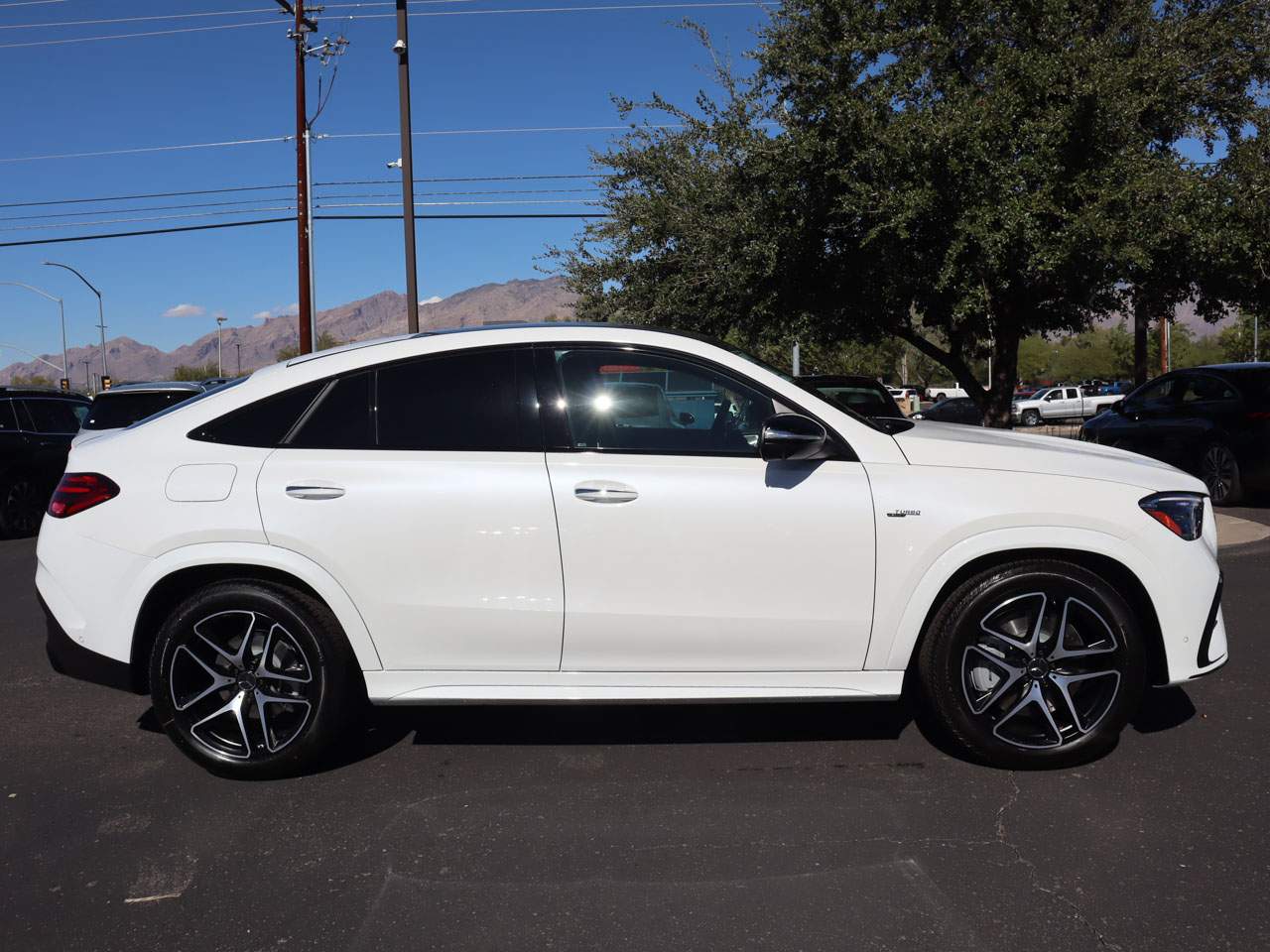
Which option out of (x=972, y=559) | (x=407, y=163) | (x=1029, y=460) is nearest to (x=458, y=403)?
(x=972, y=559)

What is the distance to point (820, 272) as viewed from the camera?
12.6 m

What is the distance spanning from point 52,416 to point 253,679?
32.4ft

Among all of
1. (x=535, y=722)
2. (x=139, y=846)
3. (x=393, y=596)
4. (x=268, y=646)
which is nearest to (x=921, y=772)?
(x=535, y=722)

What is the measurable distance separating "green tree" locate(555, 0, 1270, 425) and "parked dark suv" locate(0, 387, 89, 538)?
8.26m

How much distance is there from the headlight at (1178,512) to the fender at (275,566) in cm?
301

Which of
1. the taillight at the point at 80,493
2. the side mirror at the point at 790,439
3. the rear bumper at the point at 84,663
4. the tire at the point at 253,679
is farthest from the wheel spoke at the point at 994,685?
the taillight at the point at 80,493

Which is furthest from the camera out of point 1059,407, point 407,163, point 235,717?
point 1059,407

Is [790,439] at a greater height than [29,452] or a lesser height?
greater

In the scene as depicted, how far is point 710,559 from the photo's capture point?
3717mm

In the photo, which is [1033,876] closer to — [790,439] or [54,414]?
[790,439]

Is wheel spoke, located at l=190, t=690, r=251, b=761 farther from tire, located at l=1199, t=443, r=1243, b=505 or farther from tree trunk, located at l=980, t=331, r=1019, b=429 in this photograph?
tree trunk, located at l=980, t=331, r=1019, b=429

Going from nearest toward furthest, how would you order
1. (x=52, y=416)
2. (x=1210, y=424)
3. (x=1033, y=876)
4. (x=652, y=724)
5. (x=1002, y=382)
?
(x=1033, y=876), (x=652, y=724), (x=1210, y=424), (x=52, y=416), (x=1002, y=382)

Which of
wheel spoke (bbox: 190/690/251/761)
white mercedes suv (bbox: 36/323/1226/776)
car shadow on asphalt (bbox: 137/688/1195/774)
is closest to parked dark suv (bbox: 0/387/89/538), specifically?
car shadow on asphalt (bbox: 137/688/1195/774)

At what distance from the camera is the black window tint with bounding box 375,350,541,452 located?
153 inches
